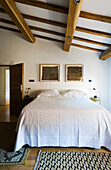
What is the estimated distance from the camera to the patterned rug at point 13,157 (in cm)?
157

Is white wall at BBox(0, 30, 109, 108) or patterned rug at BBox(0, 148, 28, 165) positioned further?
white wall at BBox(0, 30, 109, 108)

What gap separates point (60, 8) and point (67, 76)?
231 cm

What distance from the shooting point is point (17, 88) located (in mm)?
3893

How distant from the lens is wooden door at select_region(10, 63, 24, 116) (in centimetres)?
373

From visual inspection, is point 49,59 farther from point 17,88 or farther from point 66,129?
point 66,129

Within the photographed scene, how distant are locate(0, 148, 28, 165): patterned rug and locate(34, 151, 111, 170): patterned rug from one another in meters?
0.28

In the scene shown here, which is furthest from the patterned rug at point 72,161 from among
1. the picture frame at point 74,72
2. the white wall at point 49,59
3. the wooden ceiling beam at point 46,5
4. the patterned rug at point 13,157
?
the wooden ceiling beam at point 46,5

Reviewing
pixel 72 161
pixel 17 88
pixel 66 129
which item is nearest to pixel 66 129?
pixel 66 129

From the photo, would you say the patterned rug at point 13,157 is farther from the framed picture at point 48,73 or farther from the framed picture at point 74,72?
the framed picture at point 74,72

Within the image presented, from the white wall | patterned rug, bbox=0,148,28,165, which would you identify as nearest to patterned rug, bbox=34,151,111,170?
patterned rug, bbox=0,148,28,165

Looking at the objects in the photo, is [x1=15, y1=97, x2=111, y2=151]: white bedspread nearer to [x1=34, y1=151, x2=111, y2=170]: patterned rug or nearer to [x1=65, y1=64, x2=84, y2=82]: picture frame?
[x1=34, y1=151, x2=111, y2=170]: patterned rug

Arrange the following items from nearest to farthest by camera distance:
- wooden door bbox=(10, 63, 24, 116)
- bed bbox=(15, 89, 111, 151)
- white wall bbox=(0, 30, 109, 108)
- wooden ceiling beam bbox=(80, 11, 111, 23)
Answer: bed bbox=(15, 89, 111, 151) < wooden ceiling beam bbox=(80, 11, 111, 23) < wooden door bbox=(10, 63, 24, 116) < white wall bbox=(0, 30, 109, 108)

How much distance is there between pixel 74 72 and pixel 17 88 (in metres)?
2.32

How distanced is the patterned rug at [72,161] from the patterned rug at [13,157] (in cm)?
28
